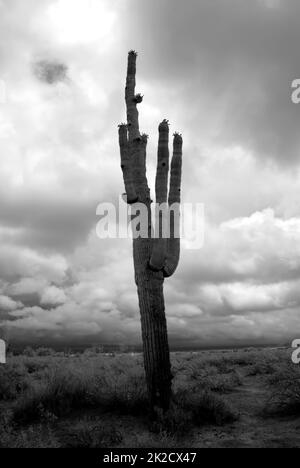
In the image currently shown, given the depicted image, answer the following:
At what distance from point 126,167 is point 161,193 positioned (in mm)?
1015

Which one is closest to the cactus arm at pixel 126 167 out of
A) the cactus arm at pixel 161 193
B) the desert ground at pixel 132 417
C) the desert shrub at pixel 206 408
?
the cactus arm at pixel 161 193

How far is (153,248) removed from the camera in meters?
8.70

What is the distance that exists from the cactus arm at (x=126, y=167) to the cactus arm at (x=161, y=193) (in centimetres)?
55

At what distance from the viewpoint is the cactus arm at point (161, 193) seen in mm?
8547

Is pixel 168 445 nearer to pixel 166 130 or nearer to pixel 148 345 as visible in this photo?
pixel 148 345

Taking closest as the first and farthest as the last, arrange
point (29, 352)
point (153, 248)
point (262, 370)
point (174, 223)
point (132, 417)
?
point (132, 417) → point (153, 248) → point (174, 223) → point (262, 370) → point (29, 352)

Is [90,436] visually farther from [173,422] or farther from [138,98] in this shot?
[138,98]

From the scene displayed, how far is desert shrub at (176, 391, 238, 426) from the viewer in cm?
817

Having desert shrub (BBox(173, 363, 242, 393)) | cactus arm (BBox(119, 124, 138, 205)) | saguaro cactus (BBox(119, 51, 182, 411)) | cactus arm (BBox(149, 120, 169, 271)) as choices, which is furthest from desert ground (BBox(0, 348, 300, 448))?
cactus arm (BBox(119, 124, 138, 205))

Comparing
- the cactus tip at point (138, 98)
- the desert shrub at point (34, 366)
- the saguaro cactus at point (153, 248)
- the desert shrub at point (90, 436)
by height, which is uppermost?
the cactus tip at point (138, 98)

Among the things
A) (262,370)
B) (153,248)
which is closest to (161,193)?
(153,248)

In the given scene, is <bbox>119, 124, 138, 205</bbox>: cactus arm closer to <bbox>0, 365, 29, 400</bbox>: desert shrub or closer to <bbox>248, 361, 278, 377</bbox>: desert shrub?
<bbox>0, 365, 29, 400</bbox>: desert shrub

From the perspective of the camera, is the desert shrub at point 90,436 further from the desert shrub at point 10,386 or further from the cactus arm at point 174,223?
the desert shrub at point 10,386
